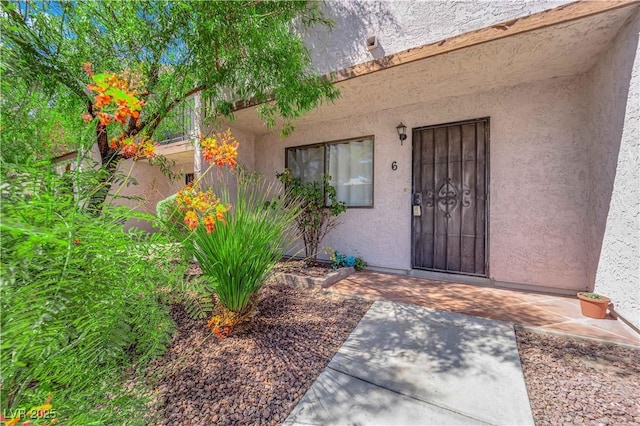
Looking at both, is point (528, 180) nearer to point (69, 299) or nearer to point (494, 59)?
point (494, 59)

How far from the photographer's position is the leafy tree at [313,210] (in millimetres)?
4594

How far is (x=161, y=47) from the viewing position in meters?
2.19

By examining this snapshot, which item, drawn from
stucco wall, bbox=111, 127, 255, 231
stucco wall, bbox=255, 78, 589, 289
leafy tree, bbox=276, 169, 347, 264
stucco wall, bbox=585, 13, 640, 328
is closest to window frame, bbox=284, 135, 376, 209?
leafy tree, bbox=276, 169, 347, 264

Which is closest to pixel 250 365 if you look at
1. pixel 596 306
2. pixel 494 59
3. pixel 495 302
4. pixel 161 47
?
pixel 161 47

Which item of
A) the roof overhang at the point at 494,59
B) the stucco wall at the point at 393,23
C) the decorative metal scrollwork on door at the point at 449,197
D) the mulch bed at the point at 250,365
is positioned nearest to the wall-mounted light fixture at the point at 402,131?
the roof overhang at the point at 494,59

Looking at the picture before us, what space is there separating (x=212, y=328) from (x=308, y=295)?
131 cm

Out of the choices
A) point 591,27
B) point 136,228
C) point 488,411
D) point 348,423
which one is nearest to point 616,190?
point 591,27

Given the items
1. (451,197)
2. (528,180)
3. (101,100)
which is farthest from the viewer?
(451,197)

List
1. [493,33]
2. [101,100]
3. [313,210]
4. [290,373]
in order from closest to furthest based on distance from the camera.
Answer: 1. [101,100]
2. [290,373]
3. [493,33]
4. [313,210]

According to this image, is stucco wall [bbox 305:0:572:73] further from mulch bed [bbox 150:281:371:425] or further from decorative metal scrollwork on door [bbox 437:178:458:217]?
mulch bed [bbox 150:281:371:425]

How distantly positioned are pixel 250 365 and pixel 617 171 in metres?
4.00

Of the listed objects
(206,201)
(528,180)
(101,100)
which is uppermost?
(528,180)

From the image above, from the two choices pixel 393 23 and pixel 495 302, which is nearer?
pixel 495 302

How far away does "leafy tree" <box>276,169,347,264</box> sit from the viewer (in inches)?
181
